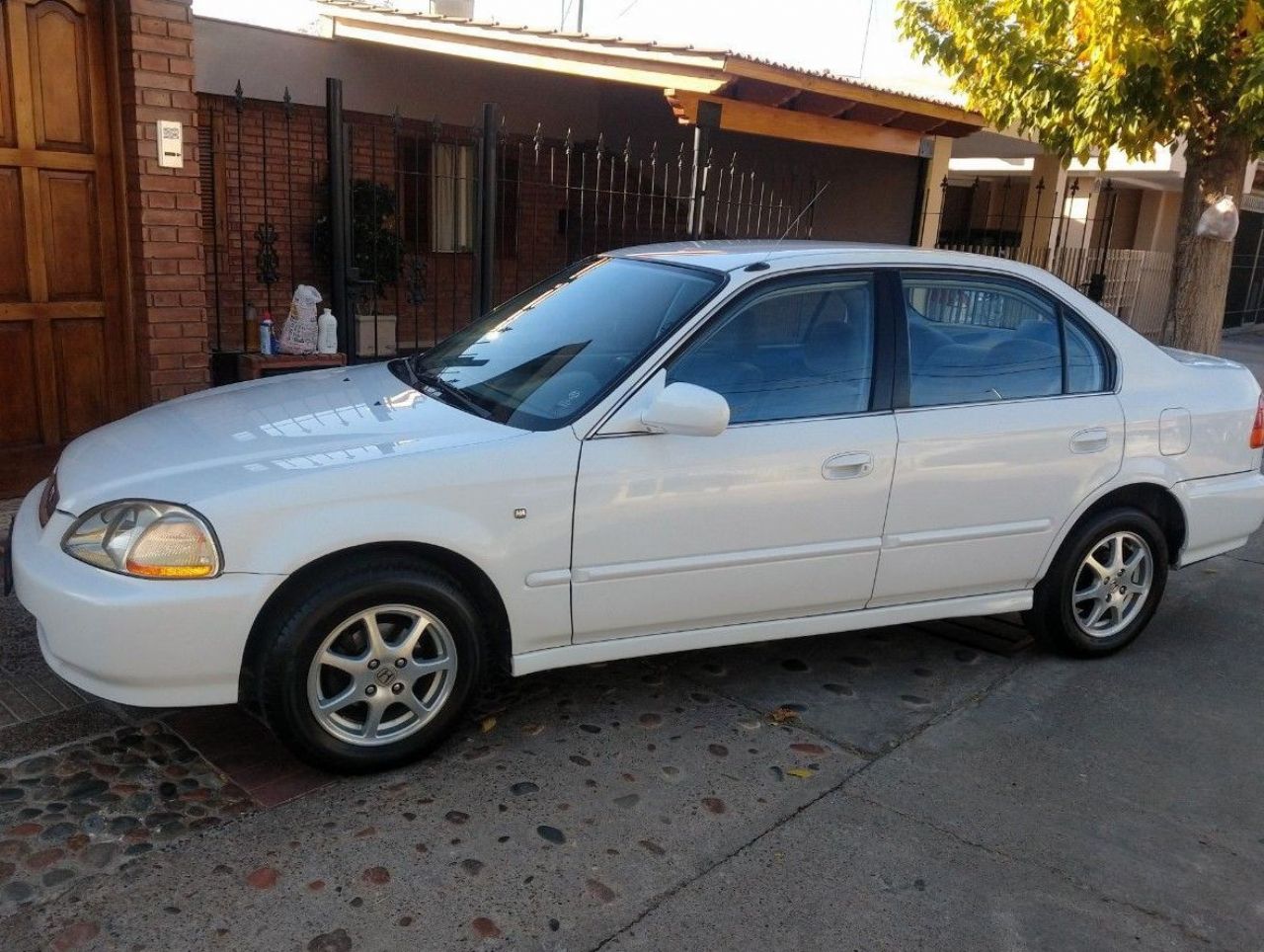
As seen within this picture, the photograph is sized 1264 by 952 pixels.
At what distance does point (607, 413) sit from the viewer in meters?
3.76

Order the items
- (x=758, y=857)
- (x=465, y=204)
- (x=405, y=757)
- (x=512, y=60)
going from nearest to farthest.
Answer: (x=758, y=857)
(x=405, y=757)
(x=512, y=60)
(x=465, y=204)

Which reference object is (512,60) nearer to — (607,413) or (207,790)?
(607,413)

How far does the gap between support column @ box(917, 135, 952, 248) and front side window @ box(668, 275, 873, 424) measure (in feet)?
27.5

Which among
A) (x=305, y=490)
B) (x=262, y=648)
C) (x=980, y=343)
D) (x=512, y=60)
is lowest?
(x=262, y=648)

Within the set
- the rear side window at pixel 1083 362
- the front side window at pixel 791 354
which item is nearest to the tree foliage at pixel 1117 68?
the rear side window at pixel 1083 362

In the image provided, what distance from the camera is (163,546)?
326 centimetres

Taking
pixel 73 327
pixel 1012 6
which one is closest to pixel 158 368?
pixel 73 327

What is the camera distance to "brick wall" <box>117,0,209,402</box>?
6180 mm

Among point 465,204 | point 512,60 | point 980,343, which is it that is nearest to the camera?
point 980,343

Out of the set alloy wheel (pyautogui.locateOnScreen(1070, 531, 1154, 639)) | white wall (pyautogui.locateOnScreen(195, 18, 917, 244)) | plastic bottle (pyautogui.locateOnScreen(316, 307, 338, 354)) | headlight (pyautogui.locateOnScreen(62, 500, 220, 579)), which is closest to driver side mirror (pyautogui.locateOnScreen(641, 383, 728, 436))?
headlight (pyautogui.locateOnScreen(62, 500, 220, 579))

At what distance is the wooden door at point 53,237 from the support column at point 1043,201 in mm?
11951

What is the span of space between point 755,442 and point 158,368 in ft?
13.6

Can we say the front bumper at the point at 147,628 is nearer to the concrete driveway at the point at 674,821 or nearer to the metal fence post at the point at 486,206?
the concrete driveway at the point at 674,821

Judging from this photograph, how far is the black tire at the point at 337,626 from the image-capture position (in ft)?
11.0
